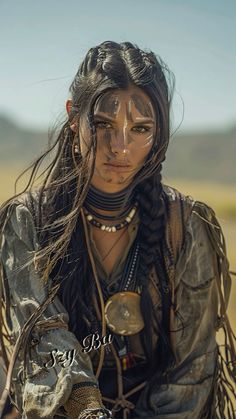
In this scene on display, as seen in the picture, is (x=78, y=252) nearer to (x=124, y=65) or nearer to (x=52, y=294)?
(x=52, y=294)

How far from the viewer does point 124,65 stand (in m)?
2.63

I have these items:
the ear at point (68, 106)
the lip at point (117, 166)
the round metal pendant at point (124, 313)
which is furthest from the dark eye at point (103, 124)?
the round metal pendant at point (124, 313)

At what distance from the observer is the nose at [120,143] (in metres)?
2.59

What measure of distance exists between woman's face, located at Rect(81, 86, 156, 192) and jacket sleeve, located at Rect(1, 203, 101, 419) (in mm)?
365

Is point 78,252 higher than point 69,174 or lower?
lower

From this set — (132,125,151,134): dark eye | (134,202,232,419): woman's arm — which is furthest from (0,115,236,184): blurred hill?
(132,125,151,134): dark eye

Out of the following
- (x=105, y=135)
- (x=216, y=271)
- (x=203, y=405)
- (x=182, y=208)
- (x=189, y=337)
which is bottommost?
(x=203, y=405)

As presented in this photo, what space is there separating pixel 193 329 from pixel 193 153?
93.6 meters

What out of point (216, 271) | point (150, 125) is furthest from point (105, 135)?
point (216, 271)

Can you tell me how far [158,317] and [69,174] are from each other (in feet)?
2.07

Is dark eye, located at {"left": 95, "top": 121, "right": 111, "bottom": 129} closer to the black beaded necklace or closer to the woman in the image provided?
the woman

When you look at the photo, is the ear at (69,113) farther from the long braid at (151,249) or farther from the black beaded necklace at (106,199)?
the long braid at (151,249)

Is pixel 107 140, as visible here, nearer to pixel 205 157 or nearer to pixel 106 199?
pixel 106 199

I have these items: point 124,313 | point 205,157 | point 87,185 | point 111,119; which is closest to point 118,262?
point 124,313
